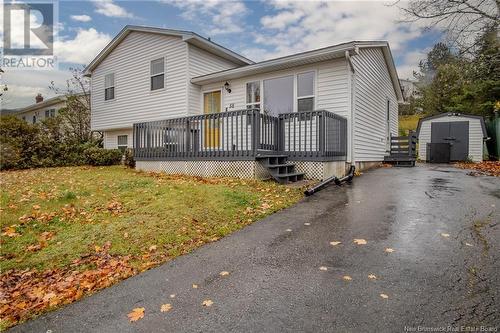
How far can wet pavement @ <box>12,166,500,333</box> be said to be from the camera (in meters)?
2.34

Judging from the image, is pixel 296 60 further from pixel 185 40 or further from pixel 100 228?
pixel 100 228

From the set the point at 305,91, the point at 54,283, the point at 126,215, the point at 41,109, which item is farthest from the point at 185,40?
the point at 41,109

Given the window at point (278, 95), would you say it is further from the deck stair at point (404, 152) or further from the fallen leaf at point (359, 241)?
the fallen leaf at point (359, 241)

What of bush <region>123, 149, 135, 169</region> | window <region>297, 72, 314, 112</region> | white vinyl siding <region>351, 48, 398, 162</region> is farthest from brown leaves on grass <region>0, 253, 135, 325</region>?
bush <region>123, 149, 135, 169</region>

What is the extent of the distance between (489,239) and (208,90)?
1120 cm

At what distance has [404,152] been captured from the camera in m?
14.1

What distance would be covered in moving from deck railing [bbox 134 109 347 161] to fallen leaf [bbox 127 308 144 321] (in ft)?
18.7

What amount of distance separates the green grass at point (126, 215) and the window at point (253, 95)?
447cm

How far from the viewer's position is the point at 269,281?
3018 mm

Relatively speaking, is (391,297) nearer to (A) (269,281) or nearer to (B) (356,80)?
(A) (269,281)

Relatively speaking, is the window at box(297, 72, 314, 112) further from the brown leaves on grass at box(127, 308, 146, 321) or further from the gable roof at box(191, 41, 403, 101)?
the brown leaves on grass at box(127, 308, 146, 321)

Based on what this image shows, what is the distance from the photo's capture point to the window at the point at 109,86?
1648cm

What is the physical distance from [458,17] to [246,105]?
10.8 meters

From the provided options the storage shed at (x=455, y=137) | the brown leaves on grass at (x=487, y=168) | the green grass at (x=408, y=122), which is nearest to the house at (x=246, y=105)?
the storage shed at (x=455, y=137)
